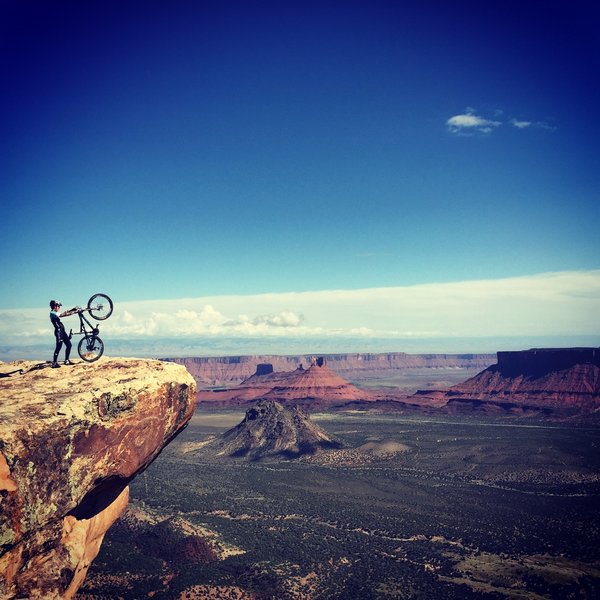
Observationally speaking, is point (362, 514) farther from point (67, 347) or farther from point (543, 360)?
point (543, 360)

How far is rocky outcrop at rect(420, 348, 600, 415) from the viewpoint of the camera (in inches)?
4545

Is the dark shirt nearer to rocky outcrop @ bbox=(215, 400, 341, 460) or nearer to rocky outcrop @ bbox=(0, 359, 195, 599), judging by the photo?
rocky outcrop @ bbox=(0, 359, 195, 599)

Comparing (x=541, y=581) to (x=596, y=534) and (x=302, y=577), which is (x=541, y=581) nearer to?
(x=596, y=534)

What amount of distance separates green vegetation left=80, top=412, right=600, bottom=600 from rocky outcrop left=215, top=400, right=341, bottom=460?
463 cm

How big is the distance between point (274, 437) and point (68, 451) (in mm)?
69602

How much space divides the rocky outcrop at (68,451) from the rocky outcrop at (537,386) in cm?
11632

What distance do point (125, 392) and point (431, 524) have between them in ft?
116

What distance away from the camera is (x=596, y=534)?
3709 centimetres

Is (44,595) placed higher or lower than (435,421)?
higher

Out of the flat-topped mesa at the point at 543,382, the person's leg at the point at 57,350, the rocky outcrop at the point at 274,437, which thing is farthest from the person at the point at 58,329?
the flat-topped mesa at the point at 543,382

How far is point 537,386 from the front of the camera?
416 ft

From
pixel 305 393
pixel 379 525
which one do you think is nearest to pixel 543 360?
pixel 305 393

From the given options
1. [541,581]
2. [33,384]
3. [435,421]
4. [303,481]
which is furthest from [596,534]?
[435,421]

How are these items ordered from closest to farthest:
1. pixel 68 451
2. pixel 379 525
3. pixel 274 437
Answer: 1. pixel 68 451
2. pixel 379 525
3. pixel 274 437
